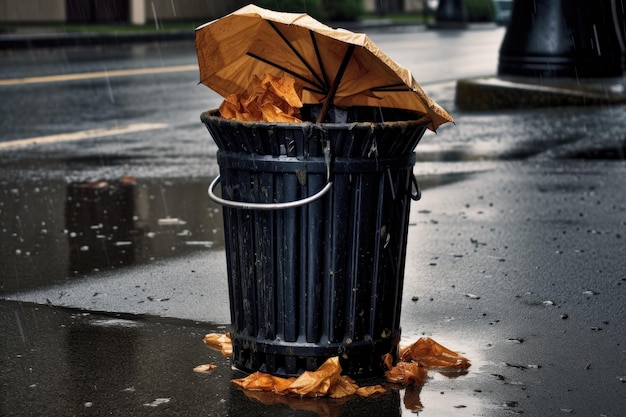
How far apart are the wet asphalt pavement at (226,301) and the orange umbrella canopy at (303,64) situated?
3.64 ft

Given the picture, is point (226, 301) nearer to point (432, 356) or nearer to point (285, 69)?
point (432, 356)

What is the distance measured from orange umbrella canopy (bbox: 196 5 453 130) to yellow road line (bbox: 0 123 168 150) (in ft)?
22.4

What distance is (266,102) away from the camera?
4.31 meters

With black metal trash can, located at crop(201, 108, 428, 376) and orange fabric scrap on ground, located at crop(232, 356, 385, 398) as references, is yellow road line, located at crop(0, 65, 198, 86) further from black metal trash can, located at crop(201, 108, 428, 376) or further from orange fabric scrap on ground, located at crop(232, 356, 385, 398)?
orange fabric scrap on ground, located at crop(232, 356, 385, 398)

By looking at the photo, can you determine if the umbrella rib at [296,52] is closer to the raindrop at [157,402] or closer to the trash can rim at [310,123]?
the trash can rim at [310,123]

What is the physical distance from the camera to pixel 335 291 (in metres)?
4.18

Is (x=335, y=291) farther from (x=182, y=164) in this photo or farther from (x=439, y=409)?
(x=182, y=164)

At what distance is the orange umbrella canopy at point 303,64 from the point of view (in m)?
4.19

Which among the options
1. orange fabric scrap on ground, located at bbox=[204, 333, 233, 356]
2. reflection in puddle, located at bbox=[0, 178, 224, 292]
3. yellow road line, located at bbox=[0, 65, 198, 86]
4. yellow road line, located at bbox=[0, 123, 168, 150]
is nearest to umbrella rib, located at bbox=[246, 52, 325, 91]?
orange fabric scrap on ground, located at bbox=[204, 333, 233, 356]

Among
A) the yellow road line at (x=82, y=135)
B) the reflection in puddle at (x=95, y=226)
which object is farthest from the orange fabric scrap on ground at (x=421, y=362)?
the yellow road line at (x=82, y=135)

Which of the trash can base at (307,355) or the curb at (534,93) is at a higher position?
the trash can base at (307,355)

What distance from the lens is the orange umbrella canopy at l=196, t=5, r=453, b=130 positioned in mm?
4191

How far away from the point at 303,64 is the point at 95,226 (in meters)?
3.30

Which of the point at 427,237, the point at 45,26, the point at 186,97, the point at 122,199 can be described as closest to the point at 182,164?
the point at 122,199
